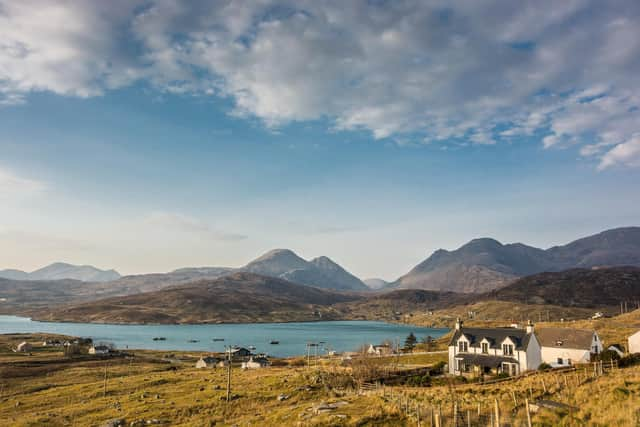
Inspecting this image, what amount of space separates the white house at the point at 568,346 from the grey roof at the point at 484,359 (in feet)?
33.2

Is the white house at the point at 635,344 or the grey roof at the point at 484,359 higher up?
the white house at the point at 635,344

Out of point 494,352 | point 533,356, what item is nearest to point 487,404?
point 494,352

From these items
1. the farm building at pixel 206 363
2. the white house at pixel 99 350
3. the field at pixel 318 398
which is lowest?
the white house at pixel 99 350

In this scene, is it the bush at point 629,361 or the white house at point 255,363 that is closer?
the bush at point 629,361

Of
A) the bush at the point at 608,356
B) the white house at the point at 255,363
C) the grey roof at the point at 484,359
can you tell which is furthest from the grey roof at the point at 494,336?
the white house at the point at 255,363

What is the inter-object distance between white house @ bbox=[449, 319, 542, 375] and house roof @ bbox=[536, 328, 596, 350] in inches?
304

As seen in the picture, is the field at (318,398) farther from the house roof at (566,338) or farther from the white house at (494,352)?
the house roof at (566,338)

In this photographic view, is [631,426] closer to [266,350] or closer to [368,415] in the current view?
[368,415]

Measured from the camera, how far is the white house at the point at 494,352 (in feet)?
219

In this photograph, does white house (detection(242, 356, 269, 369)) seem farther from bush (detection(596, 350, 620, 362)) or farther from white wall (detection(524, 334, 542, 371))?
bush (detection(596, 350, 620, 362))

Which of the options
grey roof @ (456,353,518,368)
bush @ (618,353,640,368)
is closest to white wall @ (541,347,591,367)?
grey roof @ (456,353,518,368)

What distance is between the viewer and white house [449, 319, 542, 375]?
66.7 meters

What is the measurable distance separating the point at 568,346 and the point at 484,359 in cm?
1645

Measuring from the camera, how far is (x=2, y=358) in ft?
424
